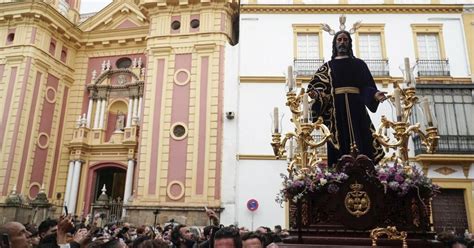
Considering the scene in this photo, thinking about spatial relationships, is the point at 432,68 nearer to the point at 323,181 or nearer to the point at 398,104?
the point at 398,104

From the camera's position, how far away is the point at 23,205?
1540cm

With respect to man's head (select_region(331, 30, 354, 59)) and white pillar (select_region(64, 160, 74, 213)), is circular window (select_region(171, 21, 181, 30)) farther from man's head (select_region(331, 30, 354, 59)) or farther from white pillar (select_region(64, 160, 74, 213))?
man's head (select_region(331, 30, 354, 59))

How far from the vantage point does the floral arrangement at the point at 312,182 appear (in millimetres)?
4602

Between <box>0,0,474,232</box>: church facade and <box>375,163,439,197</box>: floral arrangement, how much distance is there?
1067 centimetres

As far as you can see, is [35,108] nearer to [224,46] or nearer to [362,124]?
[224,46]

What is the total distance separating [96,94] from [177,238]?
14489mm

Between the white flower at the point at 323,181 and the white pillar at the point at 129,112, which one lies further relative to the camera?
the white pillar at the point at 129,112

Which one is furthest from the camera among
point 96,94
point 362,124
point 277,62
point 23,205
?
point 96,94

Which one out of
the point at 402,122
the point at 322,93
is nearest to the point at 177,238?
the point at 322,93

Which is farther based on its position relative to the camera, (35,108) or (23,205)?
(35,108)

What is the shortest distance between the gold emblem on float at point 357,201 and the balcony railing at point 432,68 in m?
13.4

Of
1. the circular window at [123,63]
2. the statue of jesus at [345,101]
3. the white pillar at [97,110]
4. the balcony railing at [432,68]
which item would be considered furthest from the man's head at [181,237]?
the circular window at [123,63]

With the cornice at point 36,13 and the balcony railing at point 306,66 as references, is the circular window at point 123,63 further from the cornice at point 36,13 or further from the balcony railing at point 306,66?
the balcony railing at point 306,66

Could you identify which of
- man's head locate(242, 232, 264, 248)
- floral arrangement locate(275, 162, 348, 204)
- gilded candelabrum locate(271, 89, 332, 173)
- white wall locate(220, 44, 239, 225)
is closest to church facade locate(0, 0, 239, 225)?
white wall locate(220, 44, 239, 225)
